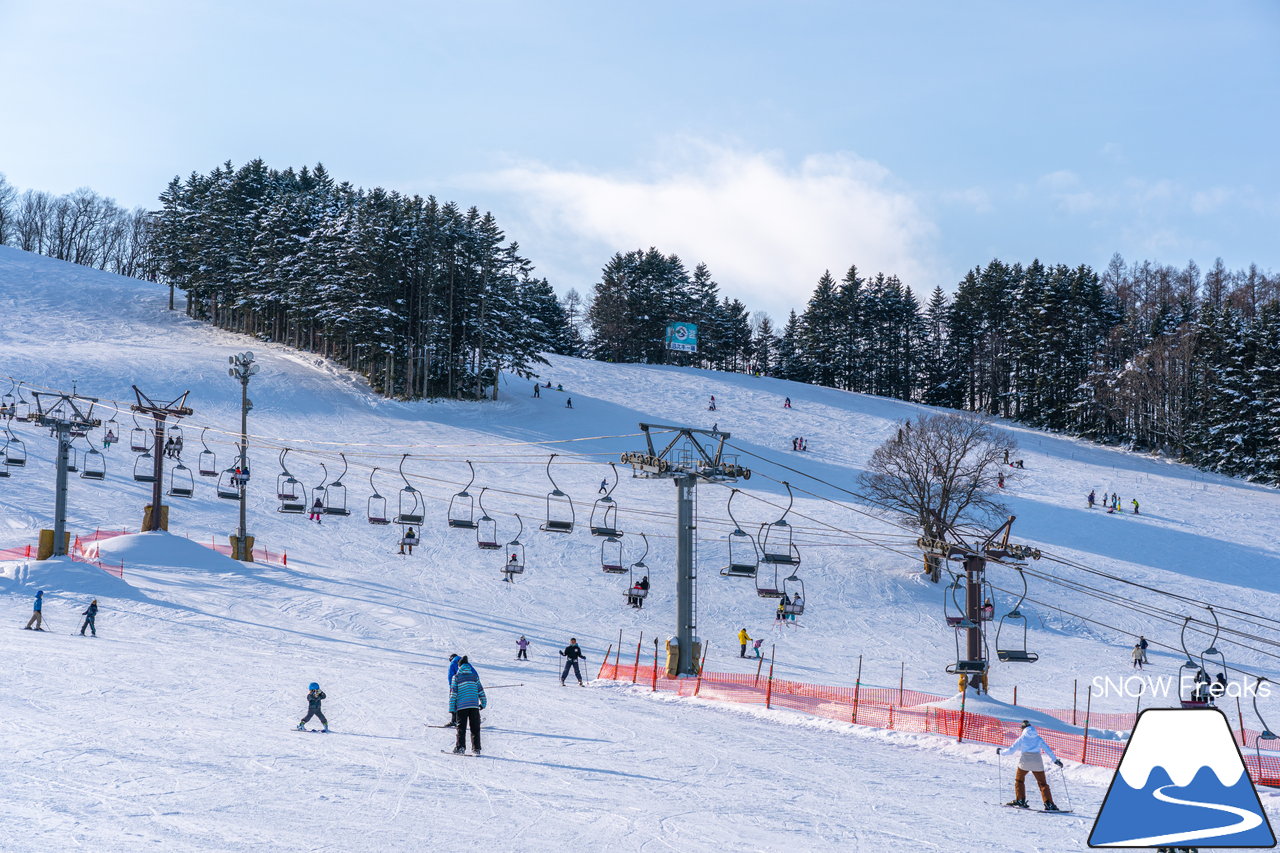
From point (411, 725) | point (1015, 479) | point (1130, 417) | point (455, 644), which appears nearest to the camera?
point (411, 725)

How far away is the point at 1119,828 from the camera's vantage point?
4441 millimetres

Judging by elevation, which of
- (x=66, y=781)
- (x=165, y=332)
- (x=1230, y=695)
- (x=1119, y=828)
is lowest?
(x=1230, y=695)

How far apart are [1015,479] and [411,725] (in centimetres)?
5388

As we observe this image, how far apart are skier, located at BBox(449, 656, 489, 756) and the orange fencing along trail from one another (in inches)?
330

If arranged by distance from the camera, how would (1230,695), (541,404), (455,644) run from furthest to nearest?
(541,404), (1230,695), (455,644)

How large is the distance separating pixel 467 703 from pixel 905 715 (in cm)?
1011

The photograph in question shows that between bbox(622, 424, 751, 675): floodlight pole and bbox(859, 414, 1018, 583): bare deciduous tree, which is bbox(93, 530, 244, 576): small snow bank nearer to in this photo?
bbox(622, 424, 751, 675): floodlight pole

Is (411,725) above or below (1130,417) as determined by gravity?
below

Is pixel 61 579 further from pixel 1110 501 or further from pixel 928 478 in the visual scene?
pixel 1110 501

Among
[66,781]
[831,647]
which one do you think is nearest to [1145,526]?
[831,647]

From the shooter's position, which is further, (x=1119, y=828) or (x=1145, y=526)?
(x=1145, y=526)

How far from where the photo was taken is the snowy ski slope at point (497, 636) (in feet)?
36.5

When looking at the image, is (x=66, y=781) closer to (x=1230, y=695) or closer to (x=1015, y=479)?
(x=1230, y=695)

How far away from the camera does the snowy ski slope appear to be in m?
11.1
